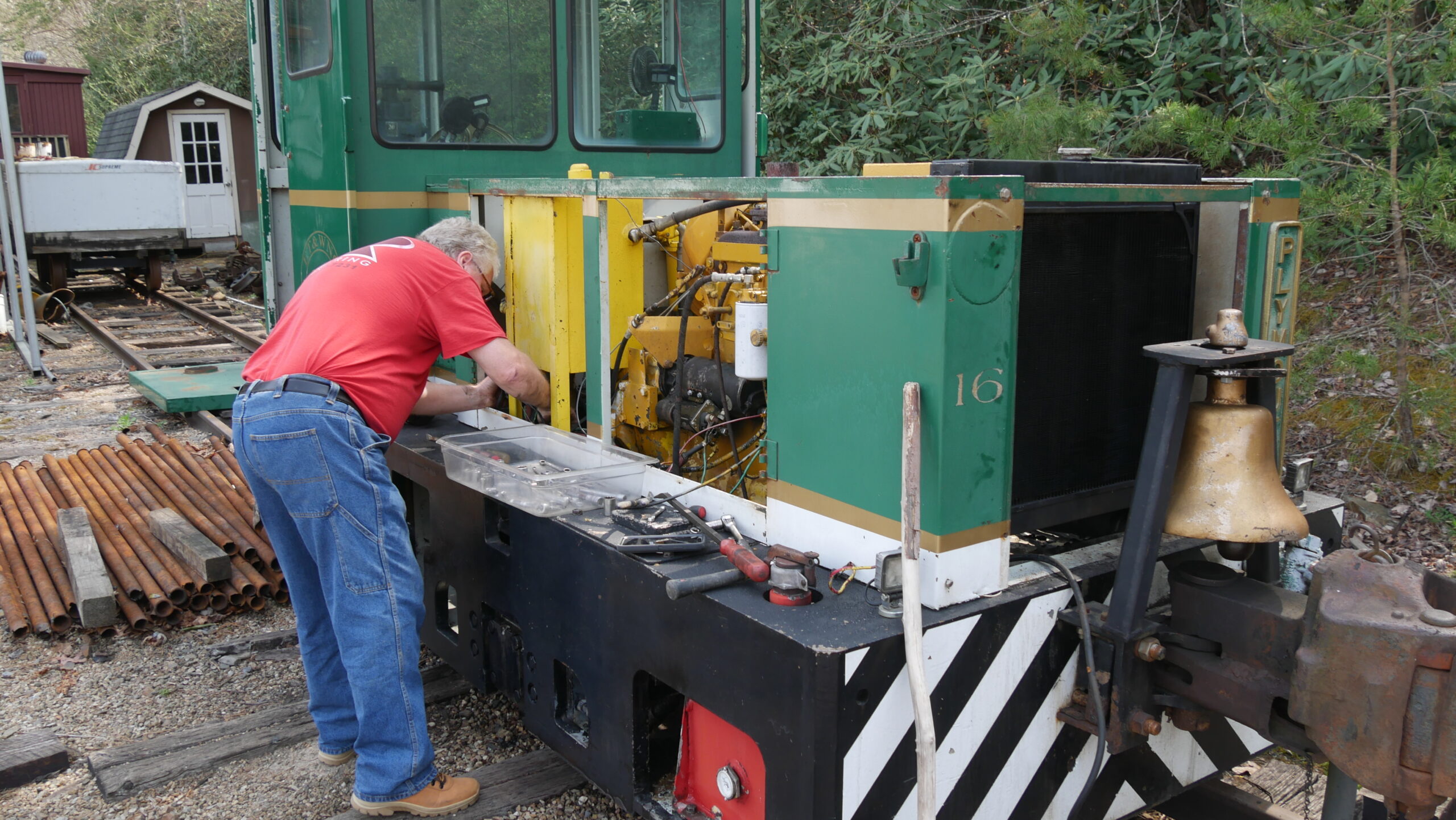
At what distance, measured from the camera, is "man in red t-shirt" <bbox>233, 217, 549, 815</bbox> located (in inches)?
118

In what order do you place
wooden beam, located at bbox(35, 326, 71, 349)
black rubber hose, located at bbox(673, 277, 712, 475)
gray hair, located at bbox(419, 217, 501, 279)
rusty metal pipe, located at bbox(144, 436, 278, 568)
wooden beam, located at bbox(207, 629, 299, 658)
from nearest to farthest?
black rubber hose, located at bbox(673, 277, 712, 475) → gray hair, located at bbox(419, 217, 501, 279) → wooden beam, located at bbox(207, 629, 299, 658) → rusty metal pipe, located at bbox(144, 436, 278, 568) → wooden beam, located at bbox(35, 326, 71, 349)

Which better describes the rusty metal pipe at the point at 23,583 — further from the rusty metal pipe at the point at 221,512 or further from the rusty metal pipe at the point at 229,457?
the rusty metal pipe at the point at 229,457

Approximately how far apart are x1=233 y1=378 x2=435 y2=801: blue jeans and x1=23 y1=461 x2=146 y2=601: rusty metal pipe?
74.6 inches

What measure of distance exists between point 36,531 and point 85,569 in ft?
2.62

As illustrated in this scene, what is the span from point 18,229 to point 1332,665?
1169 cm

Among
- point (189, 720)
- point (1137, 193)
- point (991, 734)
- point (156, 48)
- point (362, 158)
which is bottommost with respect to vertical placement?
point (189, 720)

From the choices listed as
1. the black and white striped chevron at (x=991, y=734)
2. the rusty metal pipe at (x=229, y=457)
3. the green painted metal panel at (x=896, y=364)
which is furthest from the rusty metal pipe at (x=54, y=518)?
the black and white striped chevron at (x=991, y=734)

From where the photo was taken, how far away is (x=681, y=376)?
3.12m

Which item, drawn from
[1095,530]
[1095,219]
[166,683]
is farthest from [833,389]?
[166,683]

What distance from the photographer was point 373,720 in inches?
120

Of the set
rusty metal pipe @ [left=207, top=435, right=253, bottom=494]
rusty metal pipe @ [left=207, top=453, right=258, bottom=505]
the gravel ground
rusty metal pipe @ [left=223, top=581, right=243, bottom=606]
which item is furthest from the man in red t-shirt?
rusty metal pipe @ [left=207, top=435, right=253, bottom=494]

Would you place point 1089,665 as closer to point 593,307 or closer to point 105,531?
point 593,307

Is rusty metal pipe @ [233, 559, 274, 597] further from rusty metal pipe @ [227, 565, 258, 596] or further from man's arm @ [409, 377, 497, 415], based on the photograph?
man's arm @ [409, 377, 497, 415]

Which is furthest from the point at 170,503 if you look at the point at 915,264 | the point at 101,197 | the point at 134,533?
the point at 101,197
